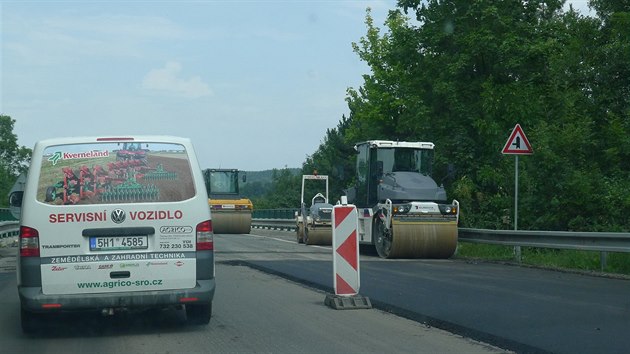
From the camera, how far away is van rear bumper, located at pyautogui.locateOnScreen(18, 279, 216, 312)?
8.13m

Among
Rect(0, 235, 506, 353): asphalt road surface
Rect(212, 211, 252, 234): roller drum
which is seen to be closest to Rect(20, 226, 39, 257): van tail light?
Rect(0, 235, 506, 353): asphalt road surface

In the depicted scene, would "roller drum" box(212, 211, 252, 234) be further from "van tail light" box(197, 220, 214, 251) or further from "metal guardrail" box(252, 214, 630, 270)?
"van tail light" box(197, 220, 214, 251)

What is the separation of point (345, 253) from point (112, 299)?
134 inches

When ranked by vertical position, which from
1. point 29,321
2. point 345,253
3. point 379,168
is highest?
point 379,168

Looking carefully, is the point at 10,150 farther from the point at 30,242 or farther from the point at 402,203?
the point at 30,242

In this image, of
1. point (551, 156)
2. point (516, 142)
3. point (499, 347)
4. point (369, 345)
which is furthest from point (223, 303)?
point (551, 156)

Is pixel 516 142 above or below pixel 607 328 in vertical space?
above

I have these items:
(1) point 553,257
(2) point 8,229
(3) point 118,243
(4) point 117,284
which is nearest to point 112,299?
(4) point 117,284

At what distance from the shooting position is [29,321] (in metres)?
8.70

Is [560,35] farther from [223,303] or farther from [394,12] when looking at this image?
[223,303]

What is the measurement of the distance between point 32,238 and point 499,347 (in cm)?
443

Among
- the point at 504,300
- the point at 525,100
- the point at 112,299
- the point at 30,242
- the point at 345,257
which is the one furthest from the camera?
the point at 525,100

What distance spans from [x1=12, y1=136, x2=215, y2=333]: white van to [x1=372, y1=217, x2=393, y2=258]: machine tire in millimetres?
11854

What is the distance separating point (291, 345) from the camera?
26.0 ft
